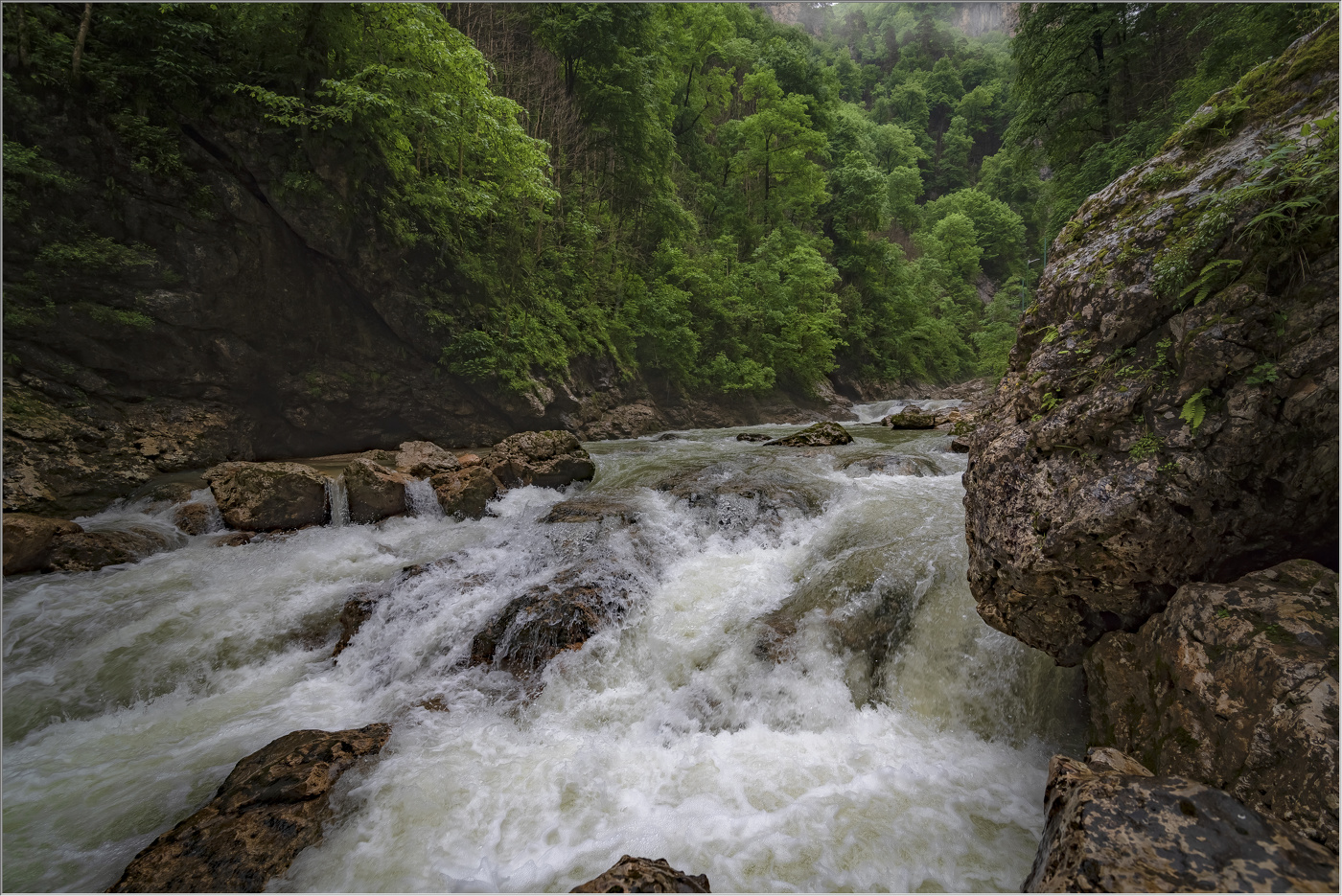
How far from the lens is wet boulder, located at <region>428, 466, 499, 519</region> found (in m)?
7.97

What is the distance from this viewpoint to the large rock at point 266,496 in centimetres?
709

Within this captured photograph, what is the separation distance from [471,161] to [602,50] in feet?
23.2

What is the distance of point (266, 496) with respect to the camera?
7176 millimetres

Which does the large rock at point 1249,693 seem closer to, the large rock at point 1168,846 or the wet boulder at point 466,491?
the large rock at point 1168,846

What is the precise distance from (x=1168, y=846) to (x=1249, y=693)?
2.77 feet

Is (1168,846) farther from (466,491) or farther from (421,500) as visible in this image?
(421,500)

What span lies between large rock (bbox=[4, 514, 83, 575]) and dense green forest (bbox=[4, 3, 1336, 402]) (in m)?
3.83

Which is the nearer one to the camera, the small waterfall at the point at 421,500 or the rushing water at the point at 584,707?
the rushing water at the point at 584,707

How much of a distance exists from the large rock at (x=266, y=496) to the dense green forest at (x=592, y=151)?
369 cm

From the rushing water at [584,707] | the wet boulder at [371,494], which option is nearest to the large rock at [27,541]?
the rushing water at [584,707]

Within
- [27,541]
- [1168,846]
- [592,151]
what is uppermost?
[592,151]

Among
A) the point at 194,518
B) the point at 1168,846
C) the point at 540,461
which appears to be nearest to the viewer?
the point at 1168,846

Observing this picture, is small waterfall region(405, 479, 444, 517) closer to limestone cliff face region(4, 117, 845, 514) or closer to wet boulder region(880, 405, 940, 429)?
limestone cliff face region(4, 117, 845, 514)

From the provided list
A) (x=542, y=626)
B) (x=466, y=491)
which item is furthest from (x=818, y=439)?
(x=542, y=626)
